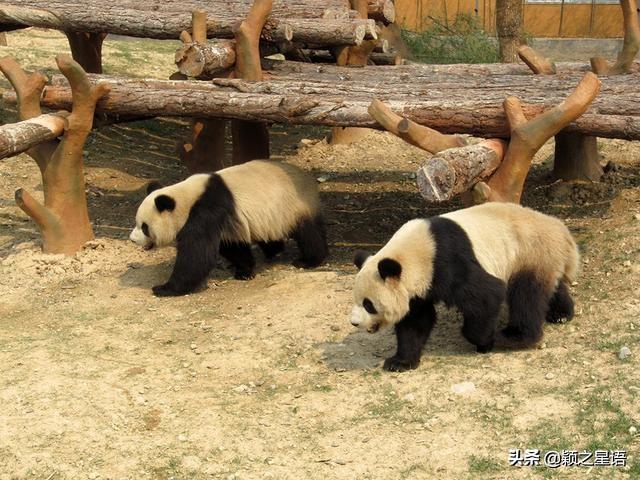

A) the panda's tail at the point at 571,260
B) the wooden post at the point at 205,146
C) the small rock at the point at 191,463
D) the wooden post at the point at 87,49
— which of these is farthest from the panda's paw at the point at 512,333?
the wooden post at the point at 87,49

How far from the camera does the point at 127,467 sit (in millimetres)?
4980

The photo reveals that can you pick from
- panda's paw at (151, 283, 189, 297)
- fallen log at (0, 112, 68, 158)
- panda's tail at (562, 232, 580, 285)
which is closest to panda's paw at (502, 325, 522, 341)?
panda's tail at (562, 232, 580, 285)

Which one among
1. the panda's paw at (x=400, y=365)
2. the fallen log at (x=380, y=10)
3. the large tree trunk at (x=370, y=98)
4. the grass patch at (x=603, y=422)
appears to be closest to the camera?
the grass patch at (x=603, y=422)

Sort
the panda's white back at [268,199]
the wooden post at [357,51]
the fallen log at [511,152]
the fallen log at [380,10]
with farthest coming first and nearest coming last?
the fallen log at [380,10] → the wooden post at [357,51] → the panda's white back at [268,199] → the fallen log at [511,152]

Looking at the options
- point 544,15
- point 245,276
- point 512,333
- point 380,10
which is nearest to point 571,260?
point 512,333

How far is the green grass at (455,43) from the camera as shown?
16406mm

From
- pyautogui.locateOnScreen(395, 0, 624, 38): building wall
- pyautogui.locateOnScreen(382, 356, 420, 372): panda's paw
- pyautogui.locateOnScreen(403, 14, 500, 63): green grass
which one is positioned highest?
pyautogui.locateOnScreen(395, 0, 624, 38): building wall

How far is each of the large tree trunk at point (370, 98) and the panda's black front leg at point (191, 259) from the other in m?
1.20

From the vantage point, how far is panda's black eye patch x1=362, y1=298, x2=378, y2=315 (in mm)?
5750

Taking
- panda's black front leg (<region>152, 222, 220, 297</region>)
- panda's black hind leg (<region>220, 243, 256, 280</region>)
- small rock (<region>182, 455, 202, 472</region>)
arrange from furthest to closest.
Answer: panda's black hind leg (<region>220, 243, 256, 280</region>), panda's black front leg (<region>152, 222, 220, 297</region>), small rock (<region>182, 455, 202, 472</region>)

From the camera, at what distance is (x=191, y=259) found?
7.59 m

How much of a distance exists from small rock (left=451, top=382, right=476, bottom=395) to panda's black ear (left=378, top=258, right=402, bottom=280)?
0.75m

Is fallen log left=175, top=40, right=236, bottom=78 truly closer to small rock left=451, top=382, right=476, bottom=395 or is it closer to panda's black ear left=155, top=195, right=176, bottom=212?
panda's black ear left=155, top=195, right=176, bottom=212

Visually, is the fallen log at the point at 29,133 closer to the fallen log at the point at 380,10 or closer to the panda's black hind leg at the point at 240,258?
the panda's black hind leg at the point at 240,258
